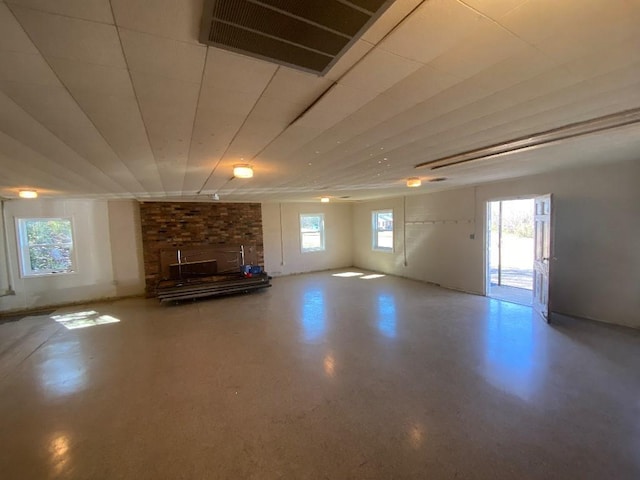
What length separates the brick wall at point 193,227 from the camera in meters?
6.30

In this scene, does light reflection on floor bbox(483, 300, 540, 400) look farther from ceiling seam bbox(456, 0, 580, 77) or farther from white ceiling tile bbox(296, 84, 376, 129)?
white ceiling tile bbox(296, 84, 376, 129)

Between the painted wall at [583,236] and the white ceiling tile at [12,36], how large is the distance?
569 centimetres

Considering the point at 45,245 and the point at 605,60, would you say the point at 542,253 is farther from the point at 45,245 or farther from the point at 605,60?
the point at 45,245

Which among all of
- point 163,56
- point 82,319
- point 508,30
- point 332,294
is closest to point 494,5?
point 508,30

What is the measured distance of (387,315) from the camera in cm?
451

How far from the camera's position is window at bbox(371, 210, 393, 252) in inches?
311

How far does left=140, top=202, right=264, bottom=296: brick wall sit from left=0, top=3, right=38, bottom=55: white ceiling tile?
19.5 ft

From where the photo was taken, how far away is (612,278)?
12.6 ft

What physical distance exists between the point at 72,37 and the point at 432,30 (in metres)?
1.23

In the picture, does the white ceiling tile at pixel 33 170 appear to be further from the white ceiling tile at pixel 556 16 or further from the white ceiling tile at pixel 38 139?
the white ceiling tile at pixel 556 16

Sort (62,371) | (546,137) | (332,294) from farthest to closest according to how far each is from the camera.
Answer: (332,294) → (62,371) → (546,137)

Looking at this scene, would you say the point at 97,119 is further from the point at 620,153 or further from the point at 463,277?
the point at 463,277

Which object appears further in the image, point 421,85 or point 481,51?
point 421,85

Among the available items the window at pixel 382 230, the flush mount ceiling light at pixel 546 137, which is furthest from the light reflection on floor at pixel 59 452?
the window at pixel 382 230
